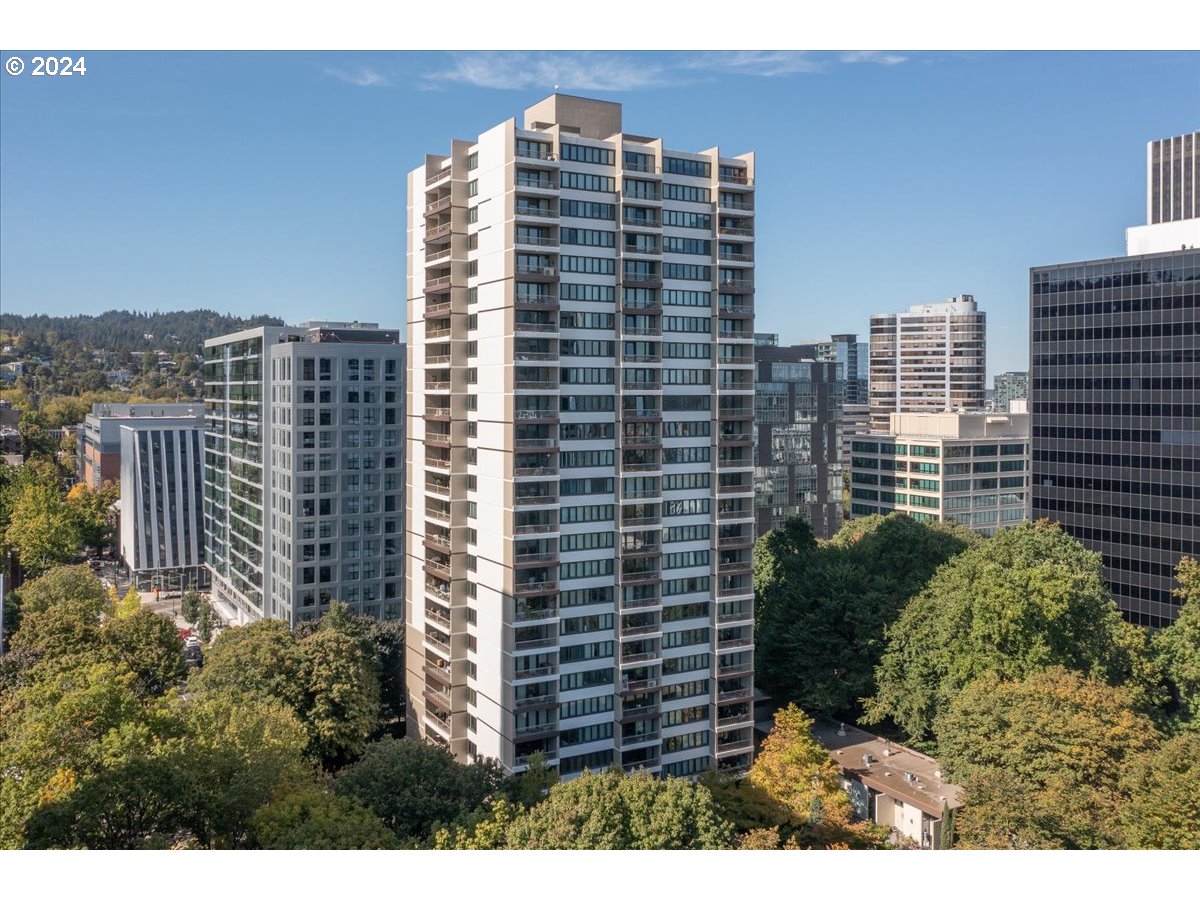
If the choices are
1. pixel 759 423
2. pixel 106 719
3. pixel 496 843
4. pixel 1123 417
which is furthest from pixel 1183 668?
pixel 759 423

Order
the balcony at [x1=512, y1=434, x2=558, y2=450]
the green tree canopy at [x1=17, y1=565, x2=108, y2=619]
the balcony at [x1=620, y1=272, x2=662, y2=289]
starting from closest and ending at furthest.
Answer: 1. the balcony at [x1=512, y1=434, x2=558, y2=450]
2. the balcony at [x1=620, y1=272, x2=662, y2=289]
3. the green tree canopy at [x1=17, y1=565, x2=108, y2=619]

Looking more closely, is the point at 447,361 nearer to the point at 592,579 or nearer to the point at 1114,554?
the point at 592,579

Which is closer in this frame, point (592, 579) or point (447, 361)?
point (592, 579)

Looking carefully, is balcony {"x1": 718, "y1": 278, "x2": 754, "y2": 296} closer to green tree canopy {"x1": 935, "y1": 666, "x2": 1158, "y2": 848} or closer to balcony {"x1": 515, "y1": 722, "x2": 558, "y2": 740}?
green tree canopy {"x1": 935, "y1": 666, "x2": 1158, "y2": 848}

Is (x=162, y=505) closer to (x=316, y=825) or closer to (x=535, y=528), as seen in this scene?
(x=535, y=528)

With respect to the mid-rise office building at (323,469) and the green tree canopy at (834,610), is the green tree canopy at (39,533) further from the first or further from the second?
the green tree canopy at (834,610)

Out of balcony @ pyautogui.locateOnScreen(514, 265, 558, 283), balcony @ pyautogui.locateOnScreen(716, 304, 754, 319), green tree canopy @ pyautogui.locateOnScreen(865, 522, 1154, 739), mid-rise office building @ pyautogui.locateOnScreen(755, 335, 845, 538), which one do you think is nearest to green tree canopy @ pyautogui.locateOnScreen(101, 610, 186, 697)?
balcony @ pyautogui.locateOnScreen(514, 265, 558, 283)
